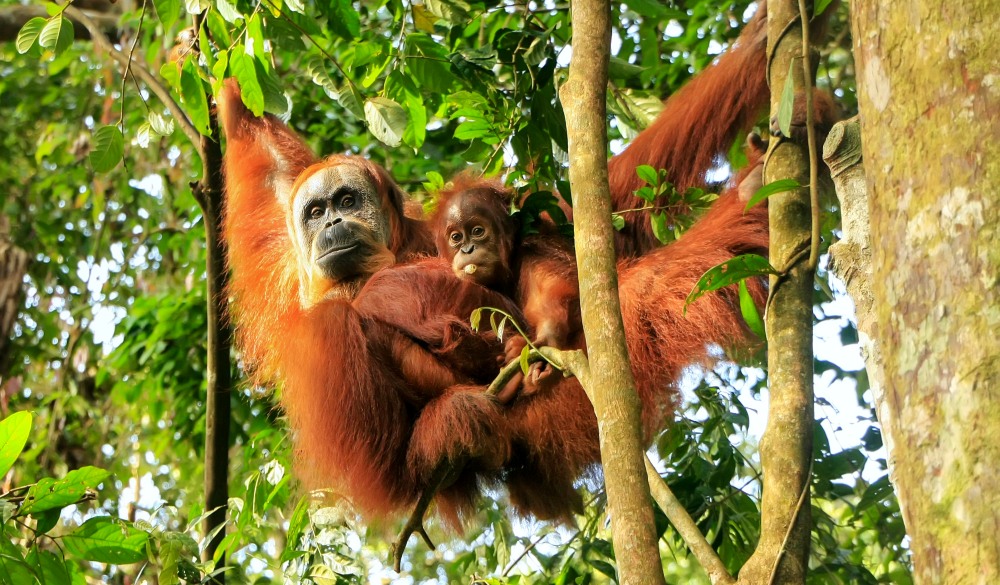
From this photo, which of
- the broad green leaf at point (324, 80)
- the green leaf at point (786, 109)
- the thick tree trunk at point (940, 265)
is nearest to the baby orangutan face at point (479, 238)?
the broad green leaf at point (324, 80)

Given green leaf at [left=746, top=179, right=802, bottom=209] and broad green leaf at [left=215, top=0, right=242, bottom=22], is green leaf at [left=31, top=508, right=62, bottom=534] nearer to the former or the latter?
broad green leaf at [left=215, top=0, right=242, bottom=22]

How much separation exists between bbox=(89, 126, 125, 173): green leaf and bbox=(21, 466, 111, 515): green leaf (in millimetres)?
1269

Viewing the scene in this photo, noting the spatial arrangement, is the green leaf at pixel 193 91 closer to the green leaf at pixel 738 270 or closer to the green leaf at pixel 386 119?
the green leaf at pixel 386 119

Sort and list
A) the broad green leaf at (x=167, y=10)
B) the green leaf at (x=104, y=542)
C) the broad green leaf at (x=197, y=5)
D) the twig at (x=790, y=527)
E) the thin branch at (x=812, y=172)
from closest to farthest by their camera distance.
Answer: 1. the twig at (x=790, y=527)
2. the thin branch at (x=812, y=172)
3. the green leaf at (x=104, y=542)
4. the broad green leaf at (x=167, y=10)
5. the broad green leaf at (x=197, y=5)

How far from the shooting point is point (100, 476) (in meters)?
2.91

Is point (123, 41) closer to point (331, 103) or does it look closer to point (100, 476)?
point (331, 103)

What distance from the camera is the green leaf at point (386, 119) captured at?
3.53 meters

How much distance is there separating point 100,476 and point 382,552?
265 inches

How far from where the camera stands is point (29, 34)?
3.51 metres

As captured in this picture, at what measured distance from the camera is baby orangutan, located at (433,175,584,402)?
12.2 ft

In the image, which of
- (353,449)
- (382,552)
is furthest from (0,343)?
(353,449)

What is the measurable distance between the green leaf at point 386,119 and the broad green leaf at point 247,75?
36cm

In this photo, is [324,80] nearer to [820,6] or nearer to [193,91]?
[193,91]

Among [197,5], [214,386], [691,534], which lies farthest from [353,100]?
[691,534]
